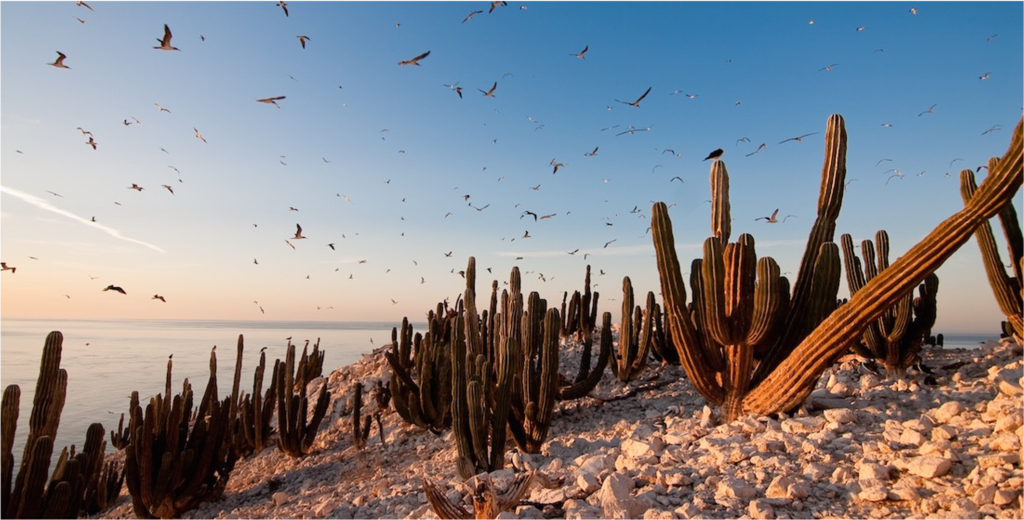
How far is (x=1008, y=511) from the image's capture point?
276 centimetres

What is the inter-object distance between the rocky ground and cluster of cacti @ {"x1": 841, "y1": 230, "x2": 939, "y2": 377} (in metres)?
0.27

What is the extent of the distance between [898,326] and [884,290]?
2.27m

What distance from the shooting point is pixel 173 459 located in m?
6.69

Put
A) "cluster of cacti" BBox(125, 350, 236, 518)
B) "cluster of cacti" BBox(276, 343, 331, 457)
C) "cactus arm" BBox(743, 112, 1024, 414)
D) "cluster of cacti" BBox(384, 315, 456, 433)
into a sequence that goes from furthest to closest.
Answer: "cluster of cacti" BBox(276, 343, 331, 457), "cluster of cacti" BBox(384, 315, 456, 433), "cluster of cacti" BBox(125, 350, 236, 518), "cactus arm" BBox(743, 112, 1024, 414)

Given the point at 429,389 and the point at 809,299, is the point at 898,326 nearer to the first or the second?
the point at 809,299

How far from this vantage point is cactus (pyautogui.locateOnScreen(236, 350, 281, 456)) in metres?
8.93

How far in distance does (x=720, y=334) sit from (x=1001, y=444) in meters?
2.07

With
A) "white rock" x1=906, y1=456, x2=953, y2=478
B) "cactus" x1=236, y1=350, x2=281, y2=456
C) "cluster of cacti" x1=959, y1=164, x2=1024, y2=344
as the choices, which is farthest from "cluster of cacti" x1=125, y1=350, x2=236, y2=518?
"cluster of cacti" x1=959, y1=164, x2=1024, y2=344

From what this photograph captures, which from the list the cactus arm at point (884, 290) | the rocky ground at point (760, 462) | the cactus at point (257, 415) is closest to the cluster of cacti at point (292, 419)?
the cactus at point (257, 415)

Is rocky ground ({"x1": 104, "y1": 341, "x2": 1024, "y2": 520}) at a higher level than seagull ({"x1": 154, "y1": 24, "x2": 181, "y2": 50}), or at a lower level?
lower

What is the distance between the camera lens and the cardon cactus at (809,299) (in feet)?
12.6

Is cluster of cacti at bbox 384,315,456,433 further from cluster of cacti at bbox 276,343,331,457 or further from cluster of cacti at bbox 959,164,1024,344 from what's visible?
cluster of cacti at bbox 959,164,1024,344

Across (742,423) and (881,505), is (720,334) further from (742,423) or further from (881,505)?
(881,505)

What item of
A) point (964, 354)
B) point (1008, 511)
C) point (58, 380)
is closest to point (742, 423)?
point (1008, 511)
